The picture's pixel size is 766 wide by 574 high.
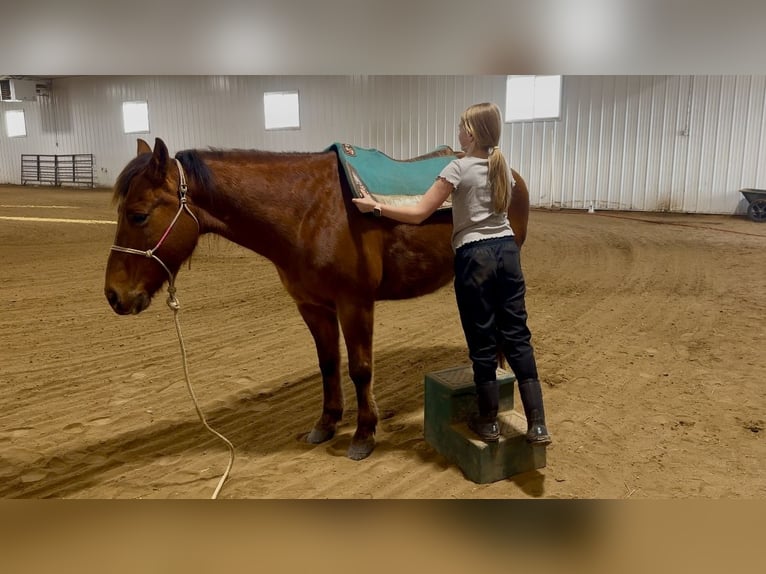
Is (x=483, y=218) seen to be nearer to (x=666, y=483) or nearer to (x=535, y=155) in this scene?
(x=666, y=483)

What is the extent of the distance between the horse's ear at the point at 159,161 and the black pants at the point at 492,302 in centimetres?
119

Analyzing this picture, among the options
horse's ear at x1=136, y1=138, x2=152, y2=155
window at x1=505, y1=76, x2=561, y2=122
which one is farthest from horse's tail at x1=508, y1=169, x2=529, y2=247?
horse's ear at x1=136, y1=138, x2=152, y2=155

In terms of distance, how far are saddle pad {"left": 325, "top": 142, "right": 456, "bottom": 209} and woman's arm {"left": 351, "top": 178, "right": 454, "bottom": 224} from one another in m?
0.11

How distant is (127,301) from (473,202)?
A: 55.7 inches

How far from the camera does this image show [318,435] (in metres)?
2.65

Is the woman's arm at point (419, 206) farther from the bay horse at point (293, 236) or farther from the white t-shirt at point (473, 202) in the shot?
the bay horse at point (293, 236)

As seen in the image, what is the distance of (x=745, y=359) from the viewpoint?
3719mm

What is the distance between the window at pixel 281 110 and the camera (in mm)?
2438

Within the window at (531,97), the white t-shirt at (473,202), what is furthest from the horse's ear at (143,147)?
the window at (531,97)

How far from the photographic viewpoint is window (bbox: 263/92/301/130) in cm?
244

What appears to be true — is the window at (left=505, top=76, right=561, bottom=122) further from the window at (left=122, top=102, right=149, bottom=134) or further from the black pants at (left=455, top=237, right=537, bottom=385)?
the window at (left=122, top=102, right=149, bottom=134)
